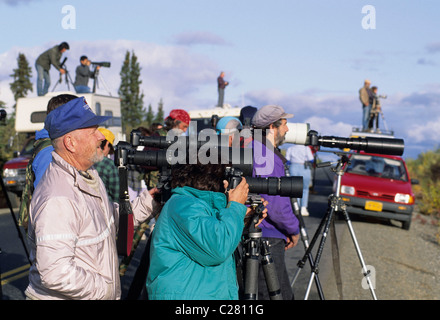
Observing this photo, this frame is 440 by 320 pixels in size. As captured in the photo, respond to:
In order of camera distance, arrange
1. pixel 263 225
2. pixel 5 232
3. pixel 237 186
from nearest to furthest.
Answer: pixel 237 186 < pixel 263 225 < pixel 5 232

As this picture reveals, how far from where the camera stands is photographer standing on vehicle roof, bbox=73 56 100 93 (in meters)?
15.2

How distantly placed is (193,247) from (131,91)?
69.6 metres

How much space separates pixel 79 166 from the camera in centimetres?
266

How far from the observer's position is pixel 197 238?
235cm

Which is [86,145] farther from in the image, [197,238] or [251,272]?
[251,272]

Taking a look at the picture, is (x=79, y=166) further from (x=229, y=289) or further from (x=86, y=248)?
(x=229, y=289)

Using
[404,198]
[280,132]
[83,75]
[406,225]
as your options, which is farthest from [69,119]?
[83,75]

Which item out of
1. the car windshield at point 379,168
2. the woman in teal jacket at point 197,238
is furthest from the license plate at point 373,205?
the woman in teal jacket at point 197,238

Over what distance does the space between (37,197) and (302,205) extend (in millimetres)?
9620

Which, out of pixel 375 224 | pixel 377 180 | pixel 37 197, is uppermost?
pixel 37 197

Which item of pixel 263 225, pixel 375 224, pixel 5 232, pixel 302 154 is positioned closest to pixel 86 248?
pixel 263 225

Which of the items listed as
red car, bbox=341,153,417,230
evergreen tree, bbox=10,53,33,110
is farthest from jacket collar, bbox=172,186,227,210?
evergreen tree, bbox=10,53,33,110

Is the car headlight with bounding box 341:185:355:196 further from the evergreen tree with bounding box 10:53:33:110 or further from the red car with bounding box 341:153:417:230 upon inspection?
the evergreen tree with bounding box 10:53:33:110
